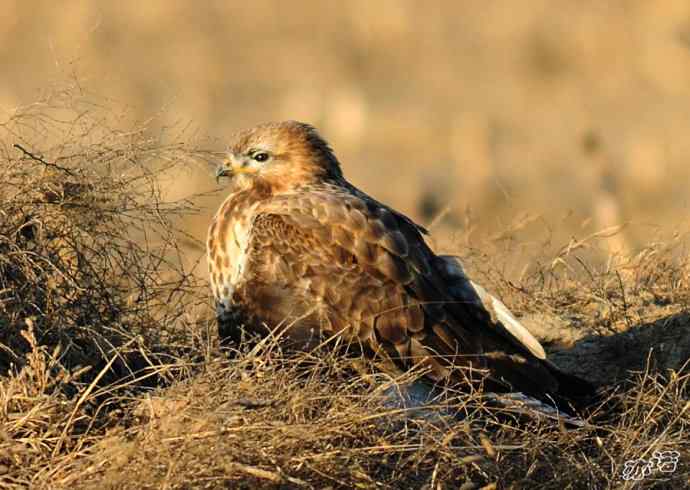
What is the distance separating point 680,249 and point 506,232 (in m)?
1.01

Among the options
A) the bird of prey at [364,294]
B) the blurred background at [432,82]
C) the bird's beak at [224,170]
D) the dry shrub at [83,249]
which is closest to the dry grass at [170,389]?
the dry shrub at [83,249]

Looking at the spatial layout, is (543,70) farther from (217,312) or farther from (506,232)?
(217,312)

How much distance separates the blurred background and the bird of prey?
20.1ft

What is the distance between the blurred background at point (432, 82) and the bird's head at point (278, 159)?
5691 millimetres

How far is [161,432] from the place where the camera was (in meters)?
4.39

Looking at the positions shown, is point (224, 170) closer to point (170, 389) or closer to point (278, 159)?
point (278, 159)

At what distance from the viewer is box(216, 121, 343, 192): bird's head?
625 centimetres

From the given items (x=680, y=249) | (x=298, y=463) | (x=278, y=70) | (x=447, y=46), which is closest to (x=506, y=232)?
(x=680, y=249)

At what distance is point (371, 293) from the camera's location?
5.66 meters

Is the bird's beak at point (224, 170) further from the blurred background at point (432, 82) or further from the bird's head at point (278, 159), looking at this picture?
the blurred background at point (432, 82)

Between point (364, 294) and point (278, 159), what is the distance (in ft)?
2.90

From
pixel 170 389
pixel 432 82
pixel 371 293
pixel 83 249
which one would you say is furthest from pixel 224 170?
pixel 432 82

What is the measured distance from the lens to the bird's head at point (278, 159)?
625 centimetres

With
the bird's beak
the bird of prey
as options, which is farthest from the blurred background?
the bird of prey
